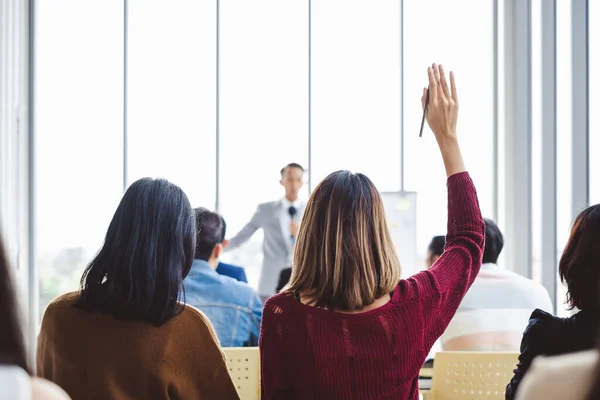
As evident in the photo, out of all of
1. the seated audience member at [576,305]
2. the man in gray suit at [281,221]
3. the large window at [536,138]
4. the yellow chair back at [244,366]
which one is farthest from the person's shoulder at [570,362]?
the man in gray suit at [281,221]

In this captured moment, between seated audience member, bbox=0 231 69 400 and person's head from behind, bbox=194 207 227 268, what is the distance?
220 centimetres

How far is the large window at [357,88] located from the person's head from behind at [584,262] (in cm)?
496

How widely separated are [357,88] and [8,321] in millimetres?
6288

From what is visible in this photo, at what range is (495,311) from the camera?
2982 mm

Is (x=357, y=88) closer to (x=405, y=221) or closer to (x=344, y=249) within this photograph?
(x=405, y=221)

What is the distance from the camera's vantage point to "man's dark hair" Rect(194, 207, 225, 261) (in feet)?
9.82

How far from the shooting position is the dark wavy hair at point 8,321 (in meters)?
0.70

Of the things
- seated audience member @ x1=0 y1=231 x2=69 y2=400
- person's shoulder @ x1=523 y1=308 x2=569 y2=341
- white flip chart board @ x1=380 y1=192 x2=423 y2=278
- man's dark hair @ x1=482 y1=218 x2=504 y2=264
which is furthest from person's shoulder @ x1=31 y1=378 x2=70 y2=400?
white flip chart board @ x1=380 y1=192 x2=423 y2=278

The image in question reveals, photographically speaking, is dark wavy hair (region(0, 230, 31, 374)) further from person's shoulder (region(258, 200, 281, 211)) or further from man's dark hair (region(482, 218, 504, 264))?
person's shoulder (region(258, 200, 281, 211))

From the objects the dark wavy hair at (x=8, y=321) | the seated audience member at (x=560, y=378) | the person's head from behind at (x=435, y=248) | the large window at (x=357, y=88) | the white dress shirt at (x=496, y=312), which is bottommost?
the white dress shirt at (x=496, y=312)

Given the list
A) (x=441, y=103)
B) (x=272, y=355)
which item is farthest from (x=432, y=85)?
(x=272, y=355)

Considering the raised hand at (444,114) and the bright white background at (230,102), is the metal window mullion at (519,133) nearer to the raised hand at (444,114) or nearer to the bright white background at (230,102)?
the bright white background at (230,102)

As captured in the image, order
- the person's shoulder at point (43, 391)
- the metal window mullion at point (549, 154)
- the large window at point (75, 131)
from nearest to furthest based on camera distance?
the person's shoulder at point (43, 391)
the metal window mullion at point (549, 154)
the large window at point (75, 131)

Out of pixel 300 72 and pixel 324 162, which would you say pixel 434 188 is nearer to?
pixel 324 162
